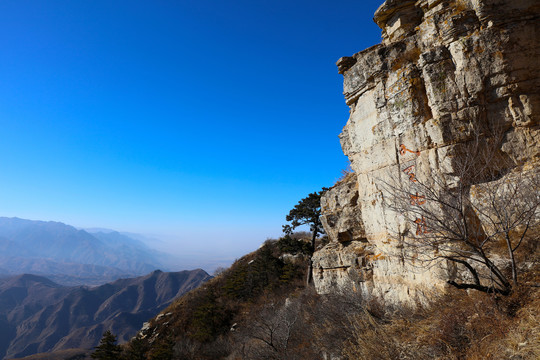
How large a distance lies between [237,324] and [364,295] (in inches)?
770

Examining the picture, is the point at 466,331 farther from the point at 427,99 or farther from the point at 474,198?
the point at 427,99

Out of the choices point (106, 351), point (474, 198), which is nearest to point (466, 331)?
point (474, 198)

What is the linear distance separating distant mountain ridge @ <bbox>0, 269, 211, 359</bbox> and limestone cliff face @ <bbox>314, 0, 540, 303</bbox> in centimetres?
11667

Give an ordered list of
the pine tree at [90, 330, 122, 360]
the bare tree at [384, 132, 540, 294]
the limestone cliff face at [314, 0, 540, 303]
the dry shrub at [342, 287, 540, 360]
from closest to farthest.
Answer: the dry shrub at [342, 287, 540, 360]
the bare tree at [384, 132, 540, 294]
the limestone cliff face at [314, 0, 540, 303]
the pine tree at [90, 330, 122, 360]

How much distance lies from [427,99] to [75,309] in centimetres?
17910

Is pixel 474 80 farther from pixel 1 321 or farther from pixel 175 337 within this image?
pixel 1 321

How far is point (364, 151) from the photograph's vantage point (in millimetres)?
11078

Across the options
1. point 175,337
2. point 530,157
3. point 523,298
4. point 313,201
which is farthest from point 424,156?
point 175,337

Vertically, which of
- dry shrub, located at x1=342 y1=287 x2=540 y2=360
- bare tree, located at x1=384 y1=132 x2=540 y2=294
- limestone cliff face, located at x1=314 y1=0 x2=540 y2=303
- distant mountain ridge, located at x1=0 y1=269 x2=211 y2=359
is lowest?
distant mountain ridge, located at x1=0 y1=269 x2=211 y2=359

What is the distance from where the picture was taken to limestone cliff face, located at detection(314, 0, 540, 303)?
7.69m

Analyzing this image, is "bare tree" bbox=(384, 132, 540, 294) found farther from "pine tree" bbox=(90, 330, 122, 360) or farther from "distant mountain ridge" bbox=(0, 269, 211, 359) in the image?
"distant mountain ridge" bbox=(0, 269, 211, 359)

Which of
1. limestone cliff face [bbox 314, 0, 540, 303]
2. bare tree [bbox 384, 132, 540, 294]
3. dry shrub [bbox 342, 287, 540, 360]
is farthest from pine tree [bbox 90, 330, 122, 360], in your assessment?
bare tree [bbox 384, 132, 540, 294]

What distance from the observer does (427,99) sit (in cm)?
888

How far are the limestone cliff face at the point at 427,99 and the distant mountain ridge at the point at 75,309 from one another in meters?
117
